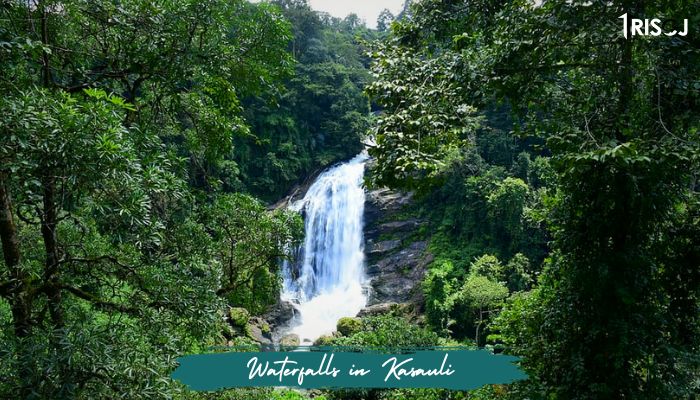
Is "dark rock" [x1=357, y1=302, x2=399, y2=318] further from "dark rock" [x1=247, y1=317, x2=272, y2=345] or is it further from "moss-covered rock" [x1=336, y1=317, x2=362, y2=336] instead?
"dark rock" [x1=247, y1=317, x2=272, y2=345]

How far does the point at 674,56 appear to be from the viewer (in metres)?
3.67

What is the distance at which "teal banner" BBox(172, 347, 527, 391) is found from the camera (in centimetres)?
500

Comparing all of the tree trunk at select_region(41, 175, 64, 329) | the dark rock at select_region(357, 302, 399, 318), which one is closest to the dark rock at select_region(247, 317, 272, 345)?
the dark rock at select_region(357, 302, 399, 318)

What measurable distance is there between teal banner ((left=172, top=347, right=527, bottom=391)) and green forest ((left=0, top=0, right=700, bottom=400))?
0.36m

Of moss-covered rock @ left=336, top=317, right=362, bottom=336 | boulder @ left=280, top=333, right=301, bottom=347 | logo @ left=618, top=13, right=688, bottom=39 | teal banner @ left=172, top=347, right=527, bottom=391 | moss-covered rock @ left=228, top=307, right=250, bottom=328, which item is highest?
logo @ left=618, top=13, right=688, bottom=39

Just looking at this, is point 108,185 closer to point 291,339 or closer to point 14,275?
point 14,275

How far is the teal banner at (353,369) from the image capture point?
500cm

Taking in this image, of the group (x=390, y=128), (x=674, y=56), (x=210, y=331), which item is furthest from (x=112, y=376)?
(x=674, y=56)

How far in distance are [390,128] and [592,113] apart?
1.68 metres

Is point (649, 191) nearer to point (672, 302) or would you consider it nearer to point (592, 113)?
point (592, 113)

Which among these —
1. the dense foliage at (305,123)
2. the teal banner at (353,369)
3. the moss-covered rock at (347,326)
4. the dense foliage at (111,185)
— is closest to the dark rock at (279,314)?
the moss-covered rock at (347,326)

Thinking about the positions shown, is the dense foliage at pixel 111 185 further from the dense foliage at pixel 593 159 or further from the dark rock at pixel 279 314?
the dark rock at pixel 279 314

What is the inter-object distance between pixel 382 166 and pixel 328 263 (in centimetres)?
1846

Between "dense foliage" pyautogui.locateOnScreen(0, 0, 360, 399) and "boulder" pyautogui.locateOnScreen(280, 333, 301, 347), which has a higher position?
"dense foliage" pyautogui.locateOnScreen(0, 0, 360, 399)
